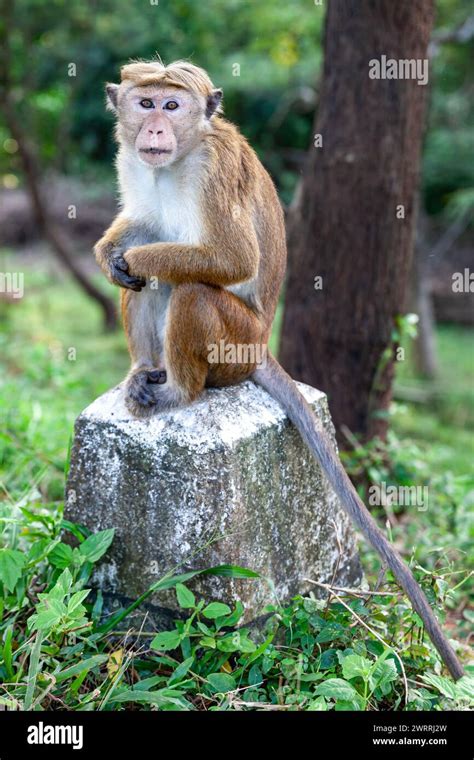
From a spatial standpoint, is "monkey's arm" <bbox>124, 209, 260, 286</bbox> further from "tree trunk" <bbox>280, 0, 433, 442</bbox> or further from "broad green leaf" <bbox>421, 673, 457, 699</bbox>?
"tree trunk" <bbox>280, 0, 433, 442</bbox>

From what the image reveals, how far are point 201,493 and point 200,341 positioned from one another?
28.1 inches

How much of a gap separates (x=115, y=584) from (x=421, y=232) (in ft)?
31.7

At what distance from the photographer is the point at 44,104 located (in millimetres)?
14391

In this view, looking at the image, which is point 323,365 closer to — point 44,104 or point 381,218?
point 381,218

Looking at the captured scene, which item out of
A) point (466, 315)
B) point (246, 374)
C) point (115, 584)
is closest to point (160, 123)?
A: point (246, 374)

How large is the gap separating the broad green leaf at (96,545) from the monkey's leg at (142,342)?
631 millimetres

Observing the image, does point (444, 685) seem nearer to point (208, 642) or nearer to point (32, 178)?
point (208, 642)

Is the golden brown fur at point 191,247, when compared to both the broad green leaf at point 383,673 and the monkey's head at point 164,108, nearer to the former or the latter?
the monkey's head at point 164,108

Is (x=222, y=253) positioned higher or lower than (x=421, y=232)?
lower

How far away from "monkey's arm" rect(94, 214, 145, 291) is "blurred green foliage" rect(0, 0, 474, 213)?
21.1 ft

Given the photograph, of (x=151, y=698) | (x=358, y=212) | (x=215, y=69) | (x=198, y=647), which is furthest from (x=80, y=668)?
(x=215, y=69)

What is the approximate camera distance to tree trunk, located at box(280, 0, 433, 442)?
6.08 meters

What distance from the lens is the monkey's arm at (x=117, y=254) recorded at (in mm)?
4203
